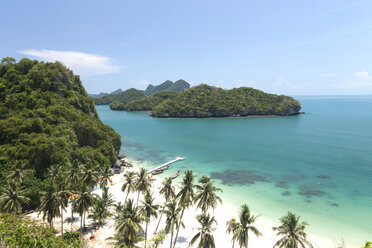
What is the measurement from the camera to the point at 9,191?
29828mm

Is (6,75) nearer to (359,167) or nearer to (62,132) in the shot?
(62,132)

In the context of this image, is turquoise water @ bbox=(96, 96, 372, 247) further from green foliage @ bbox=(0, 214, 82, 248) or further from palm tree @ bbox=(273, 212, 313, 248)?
green foliage @ bbox=(0, 214, 82, 248)


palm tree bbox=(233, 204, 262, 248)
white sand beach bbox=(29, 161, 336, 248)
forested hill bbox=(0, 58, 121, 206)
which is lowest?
white sand beach bbox=(29, 161, 336, 248)

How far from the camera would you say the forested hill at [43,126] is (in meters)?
44.3

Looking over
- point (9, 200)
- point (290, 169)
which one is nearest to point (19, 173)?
point (9, 200)

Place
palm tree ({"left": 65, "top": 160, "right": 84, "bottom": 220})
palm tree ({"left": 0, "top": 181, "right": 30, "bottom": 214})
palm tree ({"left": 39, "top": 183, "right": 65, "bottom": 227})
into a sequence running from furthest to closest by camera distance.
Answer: palm tree ({"left": 65, "top": 160, "right": 84, "bottom": 220}), palm tree ({"left": 0, "top": 181, "right": 30, "bottom": 214}), palm tree ({"left": 39, "top": 183, "right": 65, "bottom": 227})

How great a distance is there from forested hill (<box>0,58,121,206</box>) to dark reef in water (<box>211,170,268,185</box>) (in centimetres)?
3477

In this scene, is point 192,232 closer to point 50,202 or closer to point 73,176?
point 50,202

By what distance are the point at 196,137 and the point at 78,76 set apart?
71092mm

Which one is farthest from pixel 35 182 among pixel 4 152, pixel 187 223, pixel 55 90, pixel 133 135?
pixel 133 135

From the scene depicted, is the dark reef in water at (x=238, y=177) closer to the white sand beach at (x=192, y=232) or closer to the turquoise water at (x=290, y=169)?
the turquoise water at (x=290, y=169)

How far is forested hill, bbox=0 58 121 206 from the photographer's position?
44344 millimetres

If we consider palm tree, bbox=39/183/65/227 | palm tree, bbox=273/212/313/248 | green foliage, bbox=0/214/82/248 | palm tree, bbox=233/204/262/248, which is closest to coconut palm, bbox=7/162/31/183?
palm tree, bbox=39/183/65/227

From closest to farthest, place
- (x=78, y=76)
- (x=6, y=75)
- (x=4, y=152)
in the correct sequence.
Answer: (x=4, y=152), (x=6, y=75), (x=78, y=76)
